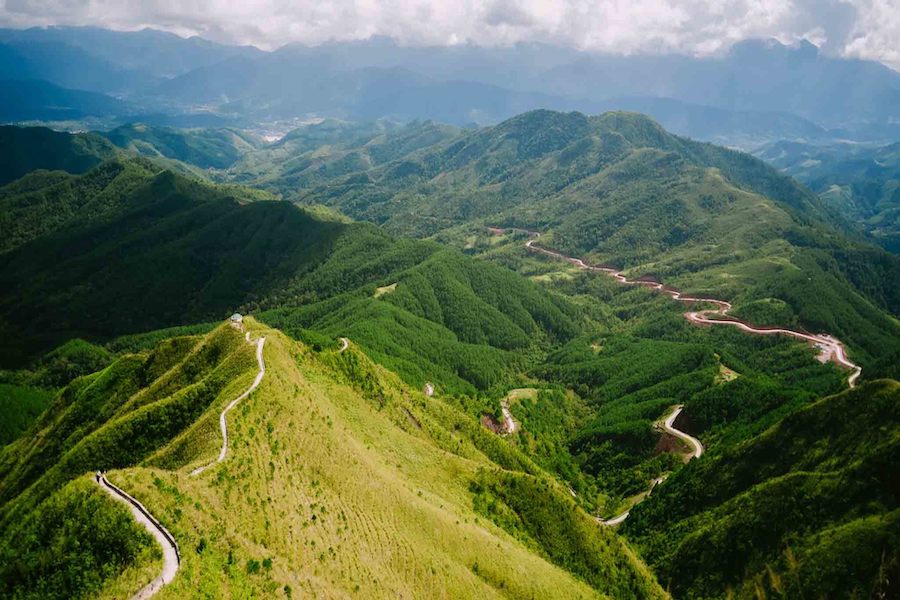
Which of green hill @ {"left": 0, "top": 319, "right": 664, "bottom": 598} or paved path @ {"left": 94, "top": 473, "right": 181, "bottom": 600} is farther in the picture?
green hill @ {"left": 0, "top": 319, "right": 664, "bottom": 598}

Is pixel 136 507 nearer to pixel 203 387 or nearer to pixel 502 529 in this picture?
pixel 203 387

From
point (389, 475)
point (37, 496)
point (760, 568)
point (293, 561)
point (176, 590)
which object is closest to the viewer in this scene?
point (176, 590)

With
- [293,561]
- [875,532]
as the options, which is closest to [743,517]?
[875,532]

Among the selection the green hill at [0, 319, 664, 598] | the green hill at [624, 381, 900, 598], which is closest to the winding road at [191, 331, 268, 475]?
the green hill at [0, 319, 664, 598]

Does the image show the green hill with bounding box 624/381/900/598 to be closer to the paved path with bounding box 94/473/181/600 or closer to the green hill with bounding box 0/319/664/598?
the green hill with bounding box 0/319/664/598

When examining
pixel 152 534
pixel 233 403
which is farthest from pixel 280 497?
pixel 233 403

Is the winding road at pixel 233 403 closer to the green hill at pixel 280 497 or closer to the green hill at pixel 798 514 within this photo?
the green hill at pixel 280 497
